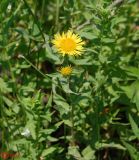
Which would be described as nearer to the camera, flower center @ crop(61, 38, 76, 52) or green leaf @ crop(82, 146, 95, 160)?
flower center @ crop(61, 38, 76, 52)

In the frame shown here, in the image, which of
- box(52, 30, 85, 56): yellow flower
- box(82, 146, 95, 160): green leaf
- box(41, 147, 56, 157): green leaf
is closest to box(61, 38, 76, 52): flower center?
box(52, 30, 85, 56): yellow flower

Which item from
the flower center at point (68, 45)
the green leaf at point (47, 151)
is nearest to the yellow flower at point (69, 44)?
the flower center at point (68, 45)

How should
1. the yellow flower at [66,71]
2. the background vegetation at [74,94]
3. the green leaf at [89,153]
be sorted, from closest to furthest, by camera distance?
1. the yellow flower at [66,71]
2. the background vegetation at [74,94]
3. the green leaf at [89,153]

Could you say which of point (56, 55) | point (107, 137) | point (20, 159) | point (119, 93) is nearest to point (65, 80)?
point (56, 55)

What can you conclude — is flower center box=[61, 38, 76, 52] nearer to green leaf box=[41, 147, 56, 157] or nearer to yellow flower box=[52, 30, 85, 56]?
yellow flower box=[52, 30, 85, 56]

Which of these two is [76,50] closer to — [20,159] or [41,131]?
[41,131]

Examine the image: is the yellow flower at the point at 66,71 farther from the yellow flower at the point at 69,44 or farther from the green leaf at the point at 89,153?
the green leaf at the point at 89,153
